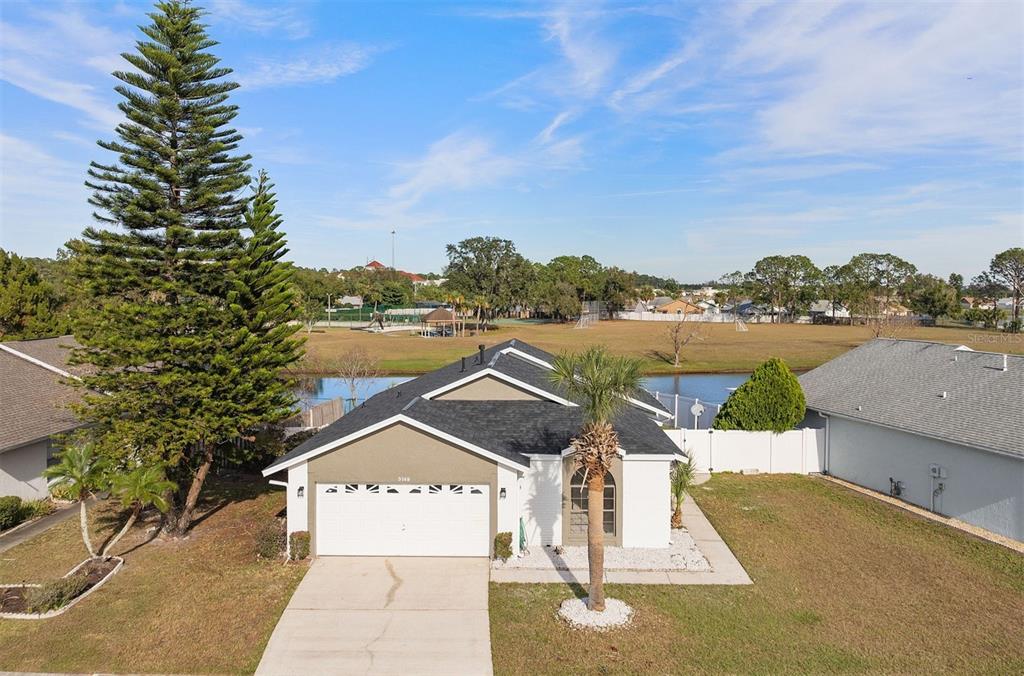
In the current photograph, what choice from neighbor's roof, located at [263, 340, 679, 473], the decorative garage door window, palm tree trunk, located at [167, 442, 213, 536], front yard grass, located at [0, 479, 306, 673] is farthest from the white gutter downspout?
palm tree trunk, located at [167, 442, 213, 536]

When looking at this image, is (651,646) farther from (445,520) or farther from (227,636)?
(227,636)

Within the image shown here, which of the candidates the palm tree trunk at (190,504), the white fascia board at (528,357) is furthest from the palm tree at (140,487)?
the white fascia board at (528,357)

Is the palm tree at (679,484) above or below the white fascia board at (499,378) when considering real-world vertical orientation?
below

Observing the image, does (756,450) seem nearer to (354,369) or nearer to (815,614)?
(815,614)

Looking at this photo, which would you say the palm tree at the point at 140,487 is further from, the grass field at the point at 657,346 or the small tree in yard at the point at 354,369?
the grass field at the point at 657,346

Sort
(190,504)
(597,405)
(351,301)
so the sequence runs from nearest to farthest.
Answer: (597,405), (190,504), (351,301)

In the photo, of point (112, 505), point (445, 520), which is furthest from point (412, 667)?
point (112, 505)

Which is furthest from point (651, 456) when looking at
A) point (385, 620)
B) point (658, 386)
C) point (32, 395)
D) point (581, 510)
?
point (658, 386)
